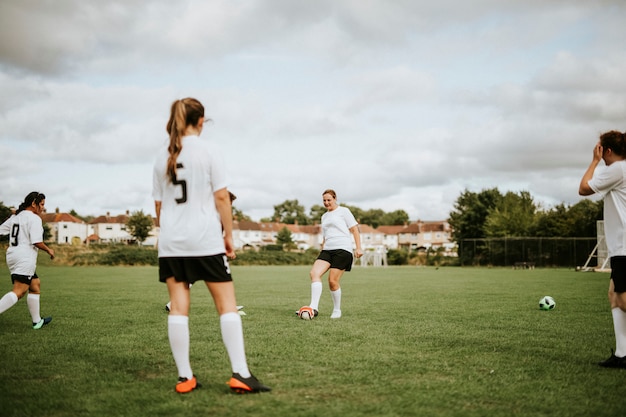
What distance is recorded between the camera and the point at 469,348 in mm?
6730

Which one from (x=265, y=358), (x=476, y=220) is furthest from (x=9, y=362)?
(x=476, y=220)

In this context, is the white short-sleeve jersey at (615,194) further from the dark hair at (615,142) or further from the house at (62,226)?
the house at (62,226)

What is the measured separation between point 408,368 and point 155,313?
22.4 feet

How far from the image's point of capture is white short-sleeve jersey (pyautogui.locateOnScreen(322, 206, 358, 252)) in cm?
1035

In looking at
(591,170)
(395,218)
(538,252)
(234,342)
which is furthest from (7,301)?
(395,218)

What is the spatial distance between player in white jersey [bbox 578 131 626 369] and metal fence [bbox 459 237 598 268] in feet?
134

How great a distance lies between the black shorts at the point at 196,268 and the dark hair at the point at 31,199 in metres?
5.38

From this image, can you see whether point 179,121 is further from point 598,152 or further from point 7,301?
point 7,301

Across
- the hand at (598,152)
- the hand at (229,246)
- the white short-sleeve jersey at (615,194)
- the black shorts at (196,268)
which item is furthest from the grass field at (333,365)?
the hand at (598,152)

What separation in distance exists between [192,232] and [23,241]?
5.58m

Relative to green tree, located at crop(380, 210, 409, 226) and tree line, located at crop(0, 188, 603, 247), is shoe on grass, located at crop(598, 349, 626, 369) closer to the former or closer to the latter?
tree line, located at crop(0, 188, 603, 247)

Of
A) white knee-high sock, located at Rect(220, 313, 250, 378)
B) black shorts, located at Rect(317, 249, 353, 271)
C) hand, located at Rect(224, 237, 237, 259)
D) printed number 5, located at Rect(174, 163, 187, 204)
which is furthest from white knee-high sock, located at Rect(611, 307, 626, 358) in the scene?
black shorts, located at Rect(317, 249, 353, 271)

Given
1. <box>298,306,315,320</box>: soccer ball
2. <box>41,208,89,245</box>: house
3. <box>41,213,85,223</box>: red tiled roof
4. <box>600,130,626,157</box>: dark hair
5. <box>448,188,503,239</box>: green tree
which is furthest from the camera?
<box>41,213,85,223</box>: red tiled roof

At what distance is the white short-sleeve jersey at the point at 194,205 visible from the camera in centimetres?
444
